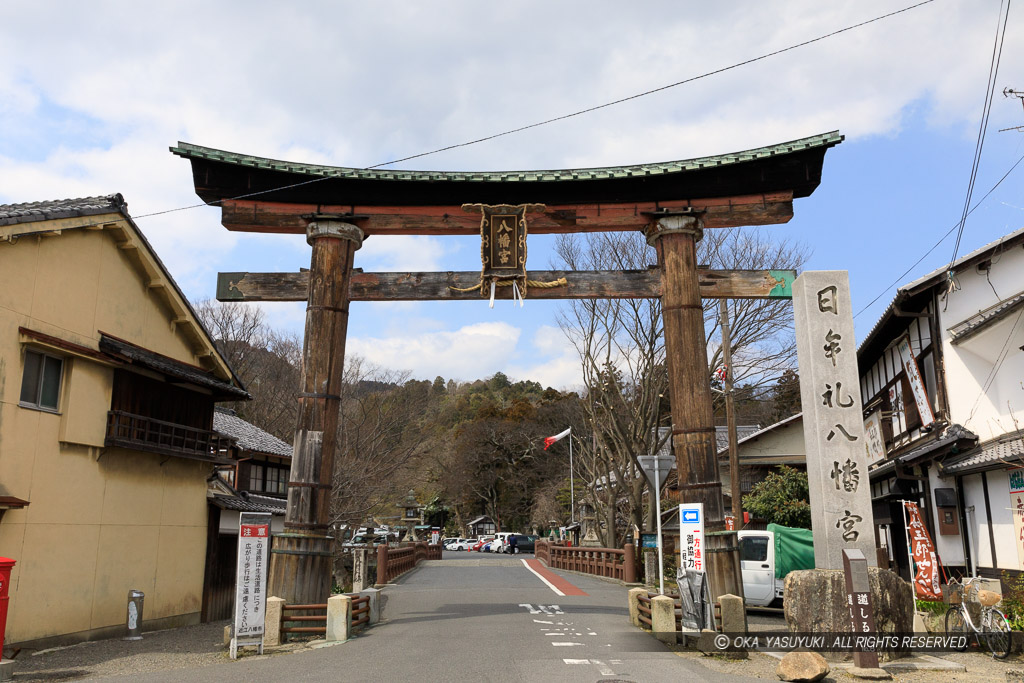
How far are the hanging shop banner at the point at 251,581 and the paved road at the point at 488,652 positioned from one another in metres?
0.44

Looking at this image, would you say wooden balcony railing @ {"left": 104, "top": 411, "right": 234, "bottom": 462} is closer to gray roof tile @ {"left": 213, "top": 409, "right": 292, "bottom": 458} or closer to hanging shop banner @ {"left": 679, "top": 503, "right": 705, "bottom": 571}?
gray roof tile @ {"left": 213, "top": 409, "right": 292, "bottom": 458}

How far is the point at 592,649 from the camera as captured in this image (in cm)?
1105

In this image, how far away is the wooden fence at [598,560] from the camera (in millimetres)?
25016

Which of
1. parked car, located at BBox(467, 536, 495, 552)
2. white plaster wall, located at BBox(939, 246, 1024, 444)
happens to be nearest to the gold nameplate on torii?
white plaster wall, located at BBox(939, 246, 1024, 444)

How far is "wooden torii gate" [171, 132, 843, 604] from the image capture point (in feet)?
44.2

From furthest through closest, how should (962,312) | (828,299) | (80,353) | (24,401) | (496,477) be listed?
(496,477)
(962,312)
(80,353)
(24,401)
(828,299)

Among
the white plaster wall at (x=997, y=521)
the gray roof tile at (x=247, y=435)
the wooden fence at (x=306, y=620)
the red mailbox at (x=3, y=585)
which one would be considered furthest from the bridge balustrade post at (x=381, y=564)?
the white plaster wall at (x=997, y=521)

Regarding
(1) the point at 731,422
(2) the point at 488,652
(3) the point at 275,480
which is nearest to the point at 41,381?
(2) the point at 488,652

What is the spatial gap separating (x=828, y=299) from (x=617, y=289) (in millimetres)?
3918

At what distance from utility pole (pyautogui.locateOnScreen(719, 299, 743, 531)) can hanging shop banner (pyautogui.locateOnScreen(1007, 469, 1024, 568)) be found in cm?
780

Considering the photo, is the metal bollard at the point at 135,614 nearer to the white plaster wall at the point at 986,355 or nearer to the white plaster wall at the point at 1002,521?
the white plaster wall at the point at 1002,521

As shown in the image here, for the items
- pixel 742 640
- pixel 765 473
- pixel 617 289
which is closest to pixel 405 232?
pixel 617 289

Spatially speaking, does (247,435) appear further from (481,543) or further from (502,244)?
(481,543)

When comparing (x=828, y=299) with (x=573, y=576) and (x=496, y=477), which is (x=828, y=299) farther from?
(x=496, y=477)
